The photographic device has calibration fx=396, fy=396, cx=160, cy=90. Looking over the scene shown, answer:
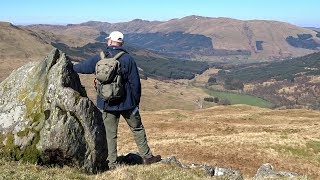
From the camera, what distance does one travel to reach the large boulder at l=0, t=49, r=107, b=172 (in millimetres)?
14758

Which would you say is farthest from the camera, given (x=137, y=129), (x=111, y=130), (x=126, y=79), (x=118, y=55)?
(x=137, y=129)

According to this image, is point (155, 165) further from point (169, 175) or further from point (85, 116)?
point (85, 116)

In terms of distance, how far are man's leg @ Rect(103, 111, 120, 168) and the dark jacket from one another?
1.63ft

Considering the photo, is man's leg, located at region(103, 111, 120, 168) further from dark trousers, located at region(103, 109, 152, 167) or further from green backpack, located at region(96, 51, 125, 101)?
green backpack, located at region(96, 51, 125, 101)

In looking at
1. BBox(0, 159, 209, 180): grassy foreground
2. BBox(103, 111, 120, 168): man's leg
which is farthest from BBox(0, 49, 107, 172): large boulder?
BBox(0, 159, 209, 180): grassy foreground

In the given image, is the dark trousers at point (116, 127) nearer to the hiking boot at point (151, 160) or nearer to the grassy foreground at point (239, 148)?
the hiking boot at point (151, 160)

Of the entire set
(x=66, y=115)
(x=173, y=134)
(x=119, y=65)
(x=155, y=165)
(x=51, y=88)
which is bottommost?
(x=173, y=134)

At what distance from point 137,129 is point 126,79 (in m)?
2.31

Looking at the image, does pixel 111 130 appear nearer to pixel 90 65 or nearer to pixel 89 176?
pixel 89 176

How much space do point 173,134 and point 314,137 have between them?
15.9 meters

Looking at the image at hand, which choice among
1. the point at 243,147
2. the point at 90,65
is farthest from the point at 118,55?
the point at 243,147

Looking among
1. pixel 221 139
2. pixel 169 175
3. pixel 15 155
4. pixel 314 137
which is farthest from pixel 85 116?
pixel 314 137

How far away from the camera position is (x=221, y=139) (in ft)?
130

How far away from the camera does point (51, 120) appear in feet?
49.1
